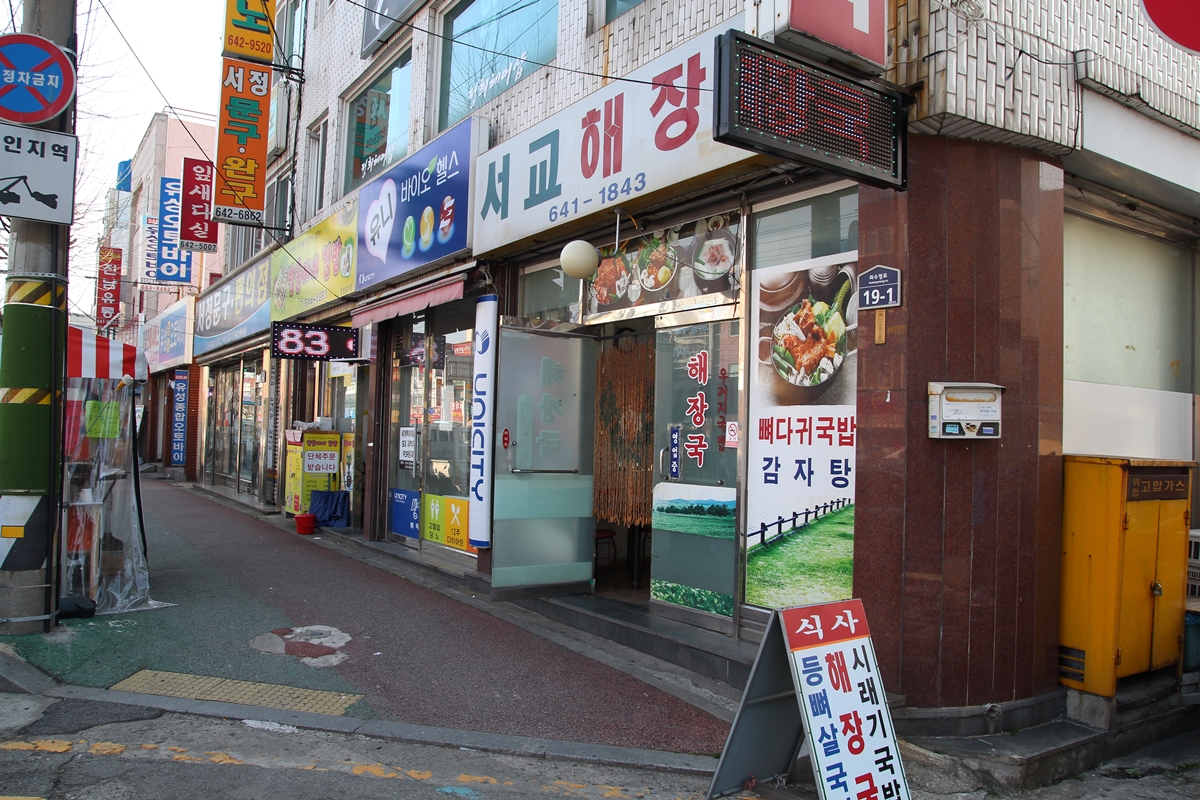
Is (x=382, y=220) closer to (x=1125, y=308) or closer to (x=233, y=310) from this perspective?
(x=1125, y=308)

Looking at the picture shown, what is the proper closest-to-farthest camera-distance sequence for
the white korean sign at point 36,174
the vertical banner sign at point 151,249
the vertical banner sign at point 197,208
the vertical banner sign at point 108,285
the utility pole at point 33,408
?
1. the white korean sign at point 36,174
2. the utility pole at point 33,408
3. the vertical banner sign at point 197,208
4. the vertical banner sign at point 151,249
5. the vertical banner sign at point 108,285

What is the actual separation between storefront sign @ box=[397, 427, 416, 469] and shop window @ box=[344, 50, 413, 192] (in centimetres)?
372

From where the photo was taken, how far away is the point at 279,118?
669 inches

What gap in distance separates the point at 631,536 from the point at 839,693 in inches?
197

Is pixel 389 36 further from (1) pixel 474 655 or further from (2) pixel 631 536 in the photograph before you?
(1) pixel 474 655

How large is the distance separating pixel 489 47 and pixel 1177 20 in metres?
7.04

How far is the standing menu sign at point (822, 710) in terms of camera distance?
12.3 ft

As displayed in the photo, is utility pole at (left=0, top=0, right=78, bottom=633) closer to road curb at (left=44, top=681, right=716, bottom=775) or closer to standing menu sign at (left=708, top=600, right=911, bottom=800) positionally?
road curb at (left=44, top=681, right=716, bottom=775)

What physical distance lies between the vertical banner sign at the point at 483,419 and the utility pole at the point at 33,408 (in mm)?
3399

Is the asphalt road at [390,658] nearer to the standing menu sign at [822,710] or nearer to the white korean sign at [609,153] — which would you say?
the standing menu sign at [822,710]

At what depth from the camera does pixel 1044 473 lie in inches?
207

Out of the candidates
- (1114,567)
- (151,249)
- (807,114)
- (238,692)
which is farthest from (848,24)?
(151,249)

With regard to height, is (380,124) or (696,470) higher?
(380,124)

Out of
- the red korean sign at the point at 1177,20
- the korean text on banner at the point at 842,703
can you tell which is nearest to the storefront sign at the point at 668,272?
the red korean sign at the point at 1177,20
